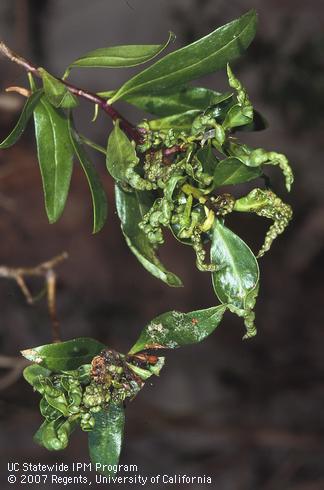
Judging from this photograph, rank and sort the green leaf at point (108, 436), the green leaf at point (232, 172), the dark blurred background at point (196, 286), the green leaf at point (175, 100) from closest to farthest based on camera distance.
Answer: the green leaf at point (232, 172), the green leaf at point (108, 436), the green leaf at point (175, 100), the dark blurred background at point (196, 286)

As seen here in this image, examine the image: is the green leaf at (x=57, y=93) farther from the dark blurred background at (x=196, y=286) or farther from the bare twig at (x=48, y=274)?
the dark blurred background at (x=196, y=286)

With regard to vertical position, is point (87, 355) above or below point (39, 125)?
below

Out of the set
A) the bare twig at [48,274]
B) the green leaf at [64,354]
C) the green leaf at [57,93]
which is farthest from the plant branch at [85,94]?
the bare twig at [48,274]

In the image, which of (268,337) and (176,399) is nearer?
(268,337)

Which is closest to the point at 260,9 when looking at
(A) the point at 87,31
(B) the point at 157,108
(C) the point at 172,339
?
(A) the point at 87,31

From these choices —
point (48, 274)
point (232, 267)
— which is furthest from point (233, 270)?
point (48, 274)

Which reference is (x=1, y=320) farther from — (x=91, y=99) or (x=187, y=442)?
(x=91, y=99)

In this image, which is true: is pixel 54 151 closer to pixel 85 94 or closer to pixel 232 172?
pixel 85 94

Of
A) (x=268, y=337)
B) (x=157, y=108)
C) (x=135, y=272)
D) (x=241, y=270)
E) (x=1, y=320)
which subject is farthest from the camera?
(x=268, y=337)
